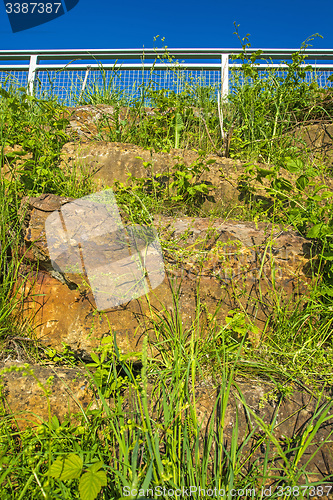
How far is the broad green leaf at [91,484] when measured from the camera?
113 centimetres

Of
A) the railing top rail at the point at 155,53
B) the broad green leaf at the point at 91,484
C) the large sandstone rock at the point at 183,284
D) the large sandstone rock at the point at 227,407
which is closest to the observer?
the broad green leaf at the point at 91,484

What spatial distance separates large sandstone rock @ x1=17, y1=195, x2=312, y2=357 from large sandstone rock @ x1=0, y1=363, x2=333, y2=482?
0.27 meters

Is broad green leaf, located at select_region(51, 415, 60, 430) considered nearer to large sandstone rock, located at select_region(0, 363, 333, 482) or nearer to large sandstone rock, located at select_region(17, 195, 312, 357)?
large sandstone rock, located at select_region(0, 363, 333, 482)

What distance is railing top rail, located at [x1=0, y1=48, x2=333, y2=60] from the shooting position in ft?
15.0

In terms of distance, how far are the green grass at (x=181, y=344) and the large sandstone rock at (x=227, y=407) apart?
2 centimetres

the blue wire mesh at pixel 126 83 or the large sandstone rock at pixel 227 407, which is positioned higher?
the blue wire mesh at pixel 126 83

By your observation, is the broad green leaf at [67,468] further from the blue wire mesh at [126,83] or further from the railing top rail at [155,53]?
the railing top rail at [155,53]

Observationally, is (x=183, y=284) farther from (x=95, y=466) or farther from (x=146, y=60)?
(x=146, y=60)

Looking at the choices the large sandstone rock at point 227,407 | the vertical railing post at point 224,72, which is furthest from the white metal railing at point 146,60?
the large sandstone rock at point 227,407

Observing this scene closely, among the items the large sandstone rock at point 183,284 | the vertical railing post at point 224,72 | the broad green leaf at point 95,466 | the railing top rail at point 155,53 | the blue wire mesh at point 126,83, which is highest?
the railing top rail at point 155,53

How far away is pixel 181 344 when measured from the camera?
1.71 m

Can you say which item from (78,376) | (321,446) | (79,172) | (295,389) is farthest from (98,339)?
(79,172)

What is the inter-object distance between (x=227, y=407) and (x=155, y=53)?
474 cm

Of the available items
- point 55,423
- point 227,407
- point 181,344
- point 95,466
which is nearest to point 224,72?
point 181,344
